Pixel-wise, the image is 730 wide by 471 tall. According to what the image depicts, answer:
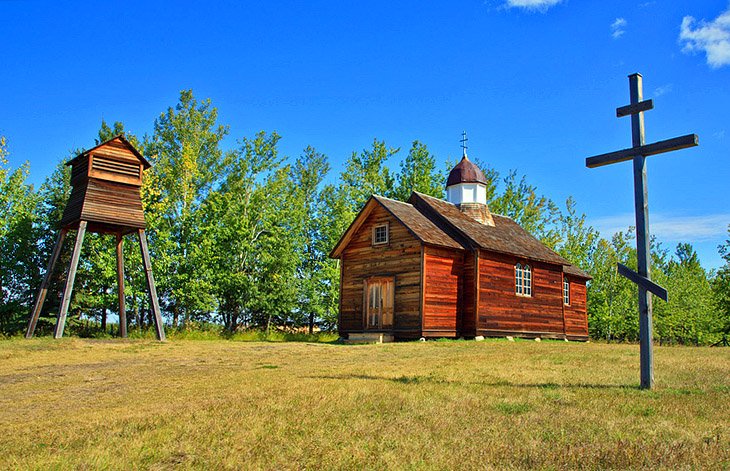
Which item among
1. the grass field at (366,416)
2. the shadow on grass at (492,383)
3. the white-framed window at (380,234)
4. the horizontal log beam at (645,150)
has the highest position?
the white-framed window at (380,234)

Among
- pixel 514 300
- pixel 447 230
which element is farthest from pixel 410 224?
pixel 514 300

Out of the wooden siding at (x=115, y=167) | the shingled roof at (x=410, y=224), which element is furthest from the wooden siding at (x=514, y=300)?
the wooden siding at (x=115, y=167)

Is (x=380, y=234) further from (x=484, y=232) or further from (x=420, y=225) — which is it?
(x=484, y=232)

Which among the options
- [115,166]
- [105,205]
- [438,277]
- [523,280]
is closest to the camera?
[105,205]

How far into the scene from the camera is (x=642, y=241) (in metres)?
10.5

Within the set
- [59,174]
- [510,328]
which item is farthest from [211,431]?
[59,174]

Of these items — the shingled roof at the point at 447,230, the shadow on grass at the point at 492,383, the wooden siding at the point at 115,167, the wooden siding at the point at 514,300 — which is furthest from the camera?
the wooden siding at the point at 514,300

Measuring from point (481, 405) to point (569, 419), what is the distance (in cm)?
137

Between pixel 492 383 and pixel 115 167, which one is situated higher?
pixel 115 167

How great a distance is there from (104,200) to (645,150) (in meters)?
20.8

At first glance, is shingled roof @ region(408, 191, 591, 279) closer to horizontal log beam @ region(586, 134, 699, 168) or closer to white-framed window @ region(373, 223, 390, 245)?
white-framed window @ region(373, 223, 390, 245)

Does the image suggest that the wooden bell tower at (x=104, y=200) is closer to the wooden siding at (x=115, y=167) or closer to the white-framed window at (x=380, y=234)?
the wooden siding at (x=115, y=167)

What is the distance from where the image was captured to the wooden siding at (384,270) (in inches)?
1029

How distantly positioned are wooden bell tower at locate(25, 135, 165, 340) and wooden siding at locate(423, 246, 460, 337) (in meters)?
11.2
